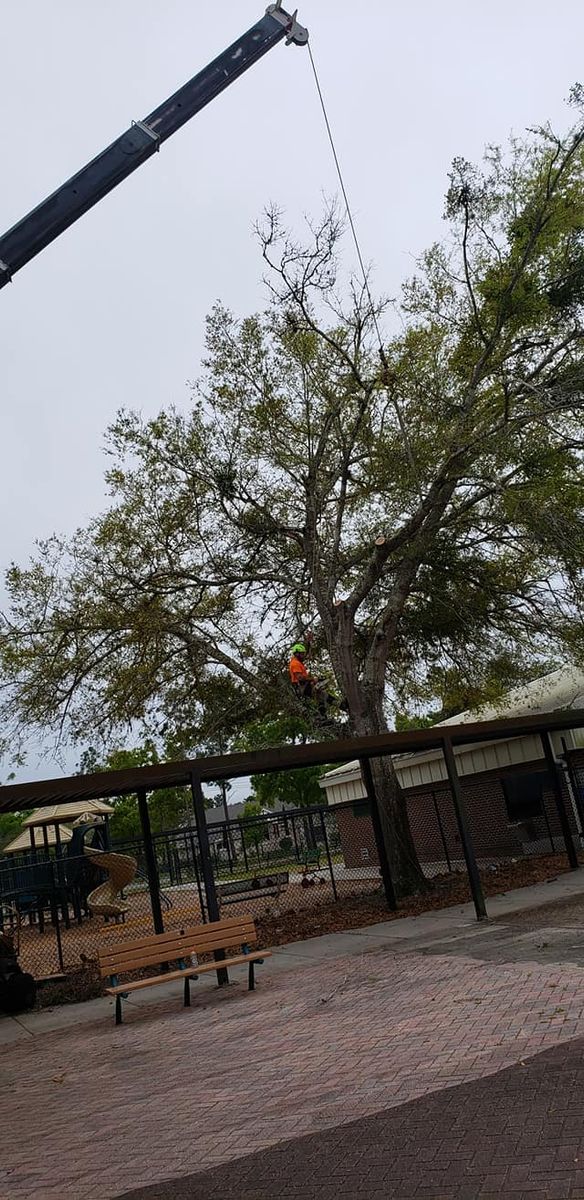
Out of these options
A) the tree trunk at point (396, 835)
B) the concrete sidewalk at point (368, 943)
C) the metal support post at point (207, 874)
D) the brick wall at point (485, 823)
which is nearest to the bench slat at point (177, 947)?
the metal support post at point (207, 874)

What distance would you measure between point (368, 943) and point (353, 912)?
3.57 m

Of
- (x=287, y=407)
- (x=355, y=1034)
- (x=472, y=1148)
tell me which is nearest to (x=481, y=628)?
(x=287, y=407)

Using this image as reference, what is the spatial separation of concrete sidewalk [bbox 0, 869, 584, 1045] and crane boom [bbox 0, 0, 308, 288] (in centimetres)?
923

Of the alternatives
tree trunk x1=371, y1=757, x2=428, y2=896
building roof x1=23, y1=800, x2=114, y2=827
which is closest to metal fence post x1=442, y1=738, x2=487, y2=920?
tree trunk x1=371, y1=757, x2=428, y2=896

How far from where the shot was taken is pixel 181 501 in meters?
18.5

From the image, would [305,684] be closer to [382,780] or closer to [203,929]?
[382,780]

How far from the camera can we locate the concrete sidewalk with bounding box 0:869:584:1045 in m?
11.4

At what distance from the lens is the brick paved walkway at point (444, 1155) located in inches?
172

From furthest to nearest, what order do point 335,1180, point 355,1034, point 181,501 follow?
point 181,501, point 355,1034, point 335,1180

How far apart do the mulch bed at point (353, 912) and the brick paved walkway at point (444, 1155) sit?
Answer: 8.20 meters

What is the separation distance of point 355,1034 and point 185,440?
12878 mm

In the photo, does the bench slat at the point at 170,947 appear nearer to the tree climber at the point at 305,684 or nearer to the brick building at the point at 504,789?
the tree climber at the point at 305,684

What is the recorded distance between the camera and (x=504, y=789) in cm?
2162

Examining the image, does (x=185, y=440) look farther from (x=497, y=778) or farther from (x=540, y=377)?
(x=497, y=778)
